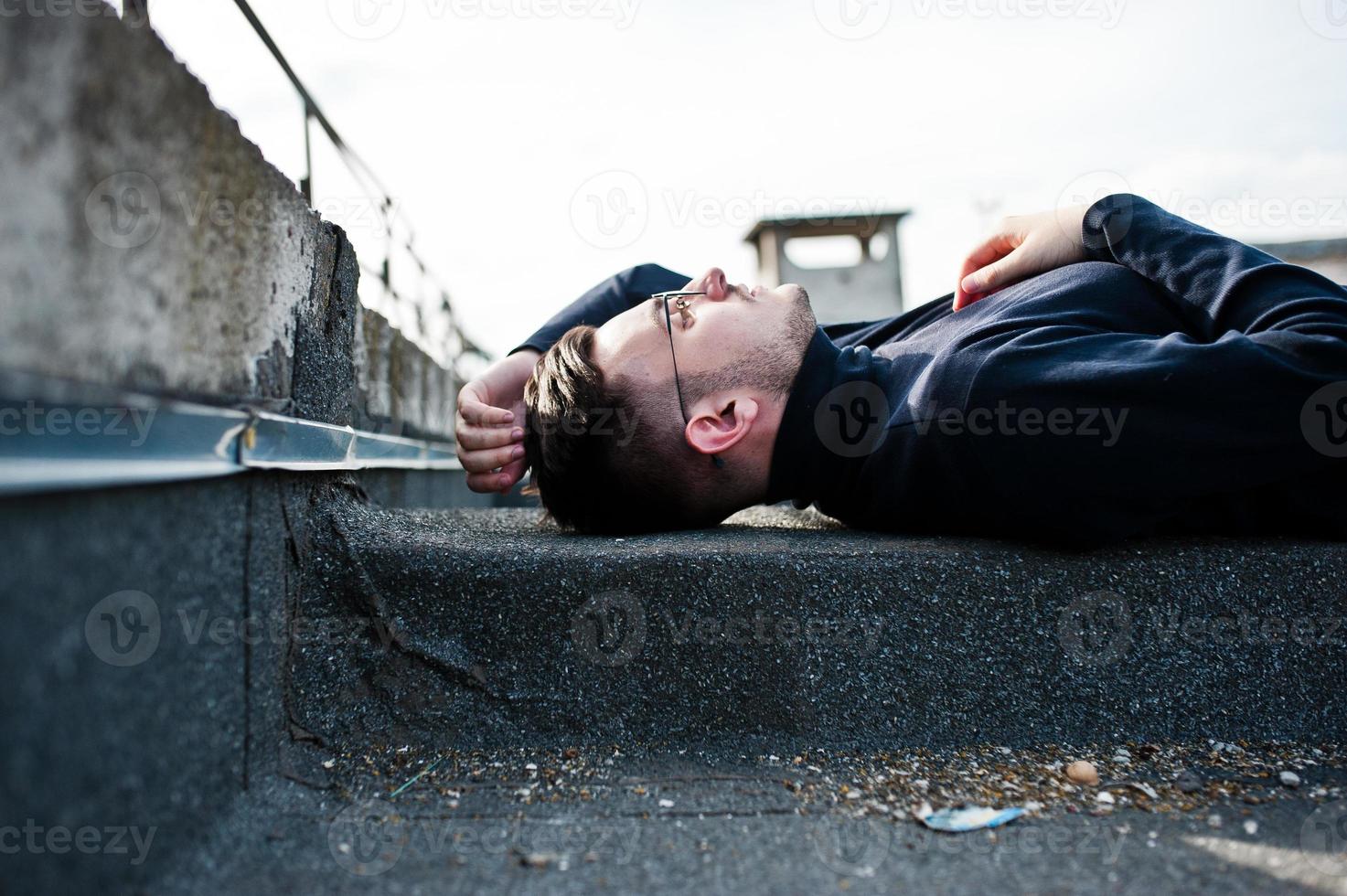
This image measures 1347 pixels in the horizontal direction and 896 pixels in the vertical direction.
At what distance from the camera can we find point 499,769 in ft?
4.28

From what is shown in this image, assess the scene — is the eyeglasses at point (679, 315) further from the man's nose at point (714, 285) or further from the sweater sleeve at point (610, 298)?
the sweater sleeve at point (610, 298)

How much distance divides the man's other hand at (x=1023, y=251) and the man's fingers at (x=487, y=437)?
1.17m

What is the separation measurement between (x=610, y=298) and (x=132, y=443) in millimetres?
1834

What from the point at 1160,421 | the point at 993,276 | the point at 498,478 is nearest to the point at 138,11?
the point at 498,478

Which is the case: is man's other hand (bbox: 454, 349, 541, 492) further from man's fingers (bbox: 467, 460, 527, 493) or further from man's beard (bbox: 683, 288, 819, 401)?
man's beard (bbox: 683, 288, 819, 401)

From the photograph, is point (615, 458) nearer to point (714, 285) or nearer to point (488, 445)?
point (488, 445)

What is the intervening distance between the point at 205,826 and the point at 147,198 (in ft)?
2.53

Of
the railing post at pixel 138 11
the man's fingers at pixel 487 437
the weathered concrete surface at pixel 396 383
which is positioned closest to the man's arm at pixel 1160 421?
the man's fingers at pixel 487 437

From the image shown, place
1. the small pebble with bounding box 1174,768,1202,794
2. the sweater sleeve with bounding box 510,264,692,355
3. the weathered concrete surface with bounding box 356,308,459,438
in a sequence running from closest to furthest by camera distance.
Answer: the small pebble with bounding box 1174,768,1202,794
the sweater sleeve with bounding box 510,264,692,355
the weathered concrete surface with bounding box 356,308,459,438

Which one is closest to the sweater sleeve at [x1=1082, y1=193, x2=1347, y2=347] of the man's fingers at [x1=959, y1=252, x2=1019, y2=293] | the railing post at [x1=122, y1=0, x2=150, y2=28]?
the man's fingers at [x1=959, y1=252, x2=1019, y2=293]

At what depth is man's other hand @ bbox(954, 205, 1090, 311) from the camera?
1987 mm

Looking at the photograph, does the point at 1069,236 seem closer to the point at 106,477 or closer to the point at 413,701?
the point at 413,701

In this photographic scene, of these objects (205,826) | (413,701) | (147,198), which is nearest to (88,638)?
(205,826)

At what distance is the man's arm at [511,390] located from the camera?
6.50 feet
